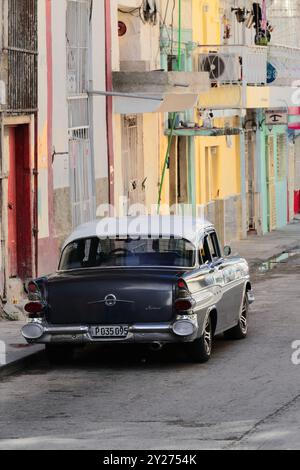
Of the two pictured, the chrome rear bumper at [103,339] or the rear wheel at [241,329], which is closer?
the chrome rear bumper at [103,339]

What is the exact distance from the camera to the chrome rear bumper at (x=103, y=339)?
15.2 metres

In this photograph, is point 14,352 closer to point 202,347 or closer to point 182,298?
point 202,347

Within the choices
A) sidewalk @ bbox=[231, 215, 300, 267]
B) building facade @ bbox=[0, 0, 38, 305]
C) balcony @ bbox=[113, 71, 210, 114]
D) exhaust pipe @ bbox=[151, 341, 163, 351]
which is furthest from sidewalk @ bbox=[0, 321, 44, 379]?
sidewalk @ bbox=[231, 215, 300, 267]

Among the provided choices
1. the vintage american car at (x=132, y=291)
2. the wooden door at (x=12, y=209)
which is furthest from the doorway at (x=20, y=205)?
the vintage american car at (x=132, y=291)

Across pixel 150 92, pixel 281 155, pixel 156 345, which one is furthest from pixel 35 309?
pixel 281 155

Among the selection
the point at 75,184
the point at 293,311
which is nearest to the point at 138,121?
the point at 75,184

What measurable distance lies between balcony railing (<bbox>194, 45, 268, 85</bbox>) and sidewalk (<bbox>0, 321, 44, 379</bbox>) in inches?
586

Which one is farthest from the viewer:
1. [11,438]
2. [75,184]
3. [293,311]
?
[75,184]

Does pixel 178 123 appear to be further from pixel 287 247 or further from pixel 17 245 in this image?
pixel 17 245

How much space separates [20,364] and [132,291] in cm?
166

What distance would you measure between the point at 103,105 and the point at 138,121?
2723 mm

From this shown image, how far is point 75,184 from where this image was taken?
82.7 feet

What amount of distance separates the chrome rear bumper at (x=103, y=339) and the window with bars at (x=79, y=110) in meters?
9.68

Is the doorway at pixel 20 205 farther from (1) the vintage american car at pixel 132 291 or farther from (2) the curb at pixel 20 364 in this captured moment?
(2) the curb at pixel 20 364
